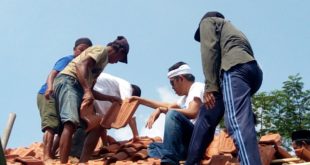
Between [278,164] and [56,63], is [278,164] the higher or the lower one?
the lower one

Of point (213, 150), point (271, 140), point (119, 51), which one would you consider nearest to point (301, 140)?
point (271, 140)

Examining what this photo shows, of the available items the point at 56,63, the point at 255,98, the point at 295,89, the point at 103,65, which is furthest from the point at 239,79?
the point at 255,98

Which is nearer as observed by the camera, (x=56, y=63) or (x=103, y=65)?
(x=103, y=65)

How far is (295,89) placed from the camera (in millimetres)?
14742

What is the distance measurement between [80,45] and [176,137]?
2099 mm

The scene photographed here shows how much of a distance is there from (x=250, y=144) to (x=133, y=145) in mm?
2183

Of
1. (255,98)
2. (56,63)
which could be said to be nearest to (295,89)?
(255,98)

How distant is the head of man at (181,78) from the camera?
468 centimetres

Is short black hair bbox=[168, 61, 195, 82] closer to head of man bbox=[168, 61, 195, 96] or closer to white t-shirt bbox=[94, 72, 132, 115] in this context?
head of man bbox=[168, 61, 195, 96]

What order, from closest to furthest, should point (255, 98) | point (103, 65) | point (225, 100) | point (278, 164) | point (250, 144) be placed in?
1. point (250, 144)
2. point (225, 100)
3. point (278, 164)
4. point (103, 65)
5. point (255, 98)

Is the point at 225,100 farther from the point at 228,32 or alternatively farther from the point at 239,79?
the point at 228,32

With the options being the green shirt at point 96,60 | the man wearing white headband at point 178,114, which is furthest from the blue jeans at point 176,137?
the green shirt at point 96,60

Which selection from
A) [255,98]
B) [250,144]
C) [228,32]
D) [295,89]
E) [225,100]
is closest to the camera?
[250,144]

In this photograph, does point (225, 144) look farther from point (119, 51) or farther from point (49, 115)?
point (49, 115)
